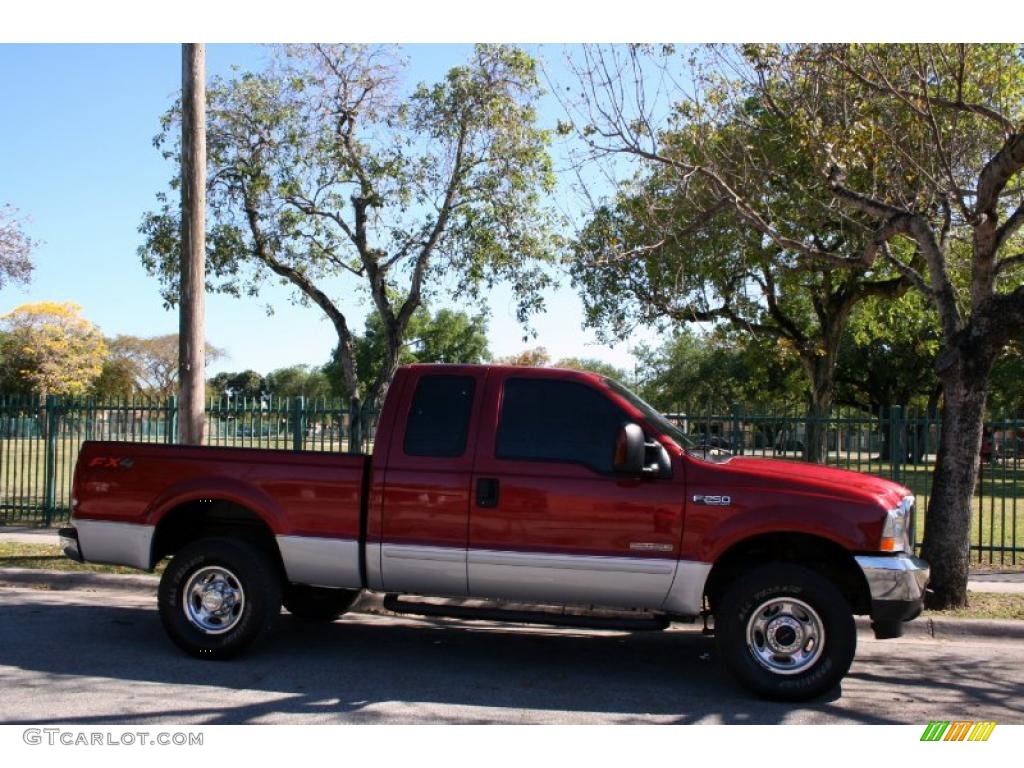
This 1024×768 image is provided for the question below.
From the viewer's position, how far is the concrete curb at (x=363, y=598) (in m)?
8.38

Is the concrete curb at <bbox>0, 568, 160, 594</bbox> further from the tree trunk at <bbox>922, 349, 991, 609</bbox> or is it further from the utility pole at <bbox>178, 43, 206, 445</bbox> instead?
the tree trunk at <bbox>922, 349, 991, 609</bbox>

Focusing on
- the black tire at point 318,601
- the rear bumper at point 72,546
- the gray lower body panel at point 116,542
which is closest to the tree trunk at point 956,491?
the black tire at point 318,601

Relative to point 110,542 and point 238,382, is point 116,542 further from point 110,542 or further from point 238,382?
point 238,382

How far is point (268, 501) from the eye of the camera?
6840 millimetres

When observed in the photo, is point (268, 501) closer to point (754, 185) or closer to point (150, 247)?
point (754, 185)

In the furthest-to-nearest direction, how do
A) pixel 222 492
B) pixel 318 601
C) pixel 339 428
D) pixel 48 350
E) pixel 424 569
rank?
pixel 48 350, pixel 339 428, pixel 318 601, pixel 222 492, pixel 424 569

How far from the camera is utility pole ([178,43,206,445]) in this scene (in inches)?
420

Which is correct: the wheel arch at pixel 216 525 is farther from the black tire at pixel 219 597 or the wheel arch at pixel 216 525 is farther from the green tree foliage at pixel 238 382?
the green tree foliage at pixel 238 382

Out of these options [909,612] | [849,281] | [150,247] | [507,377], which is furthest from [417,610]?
[849,281]

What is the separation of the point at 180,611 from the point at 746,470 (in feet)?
13.2

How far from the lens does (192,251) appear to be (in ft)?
35.5

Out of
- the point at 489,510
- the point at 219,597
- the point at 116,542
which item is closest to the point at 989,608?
the point at 489,510

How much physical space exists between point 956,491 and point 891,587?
3.55 metres

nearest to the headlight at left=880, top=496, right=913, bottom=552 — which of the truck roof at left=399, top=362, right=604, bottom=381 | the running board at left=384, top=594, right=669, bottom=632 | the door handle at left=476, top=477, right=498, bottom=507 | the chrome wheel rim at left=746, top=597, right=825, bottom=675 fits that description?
the chrome wheel rim at left=746, top=597, right=825, bottom=675
